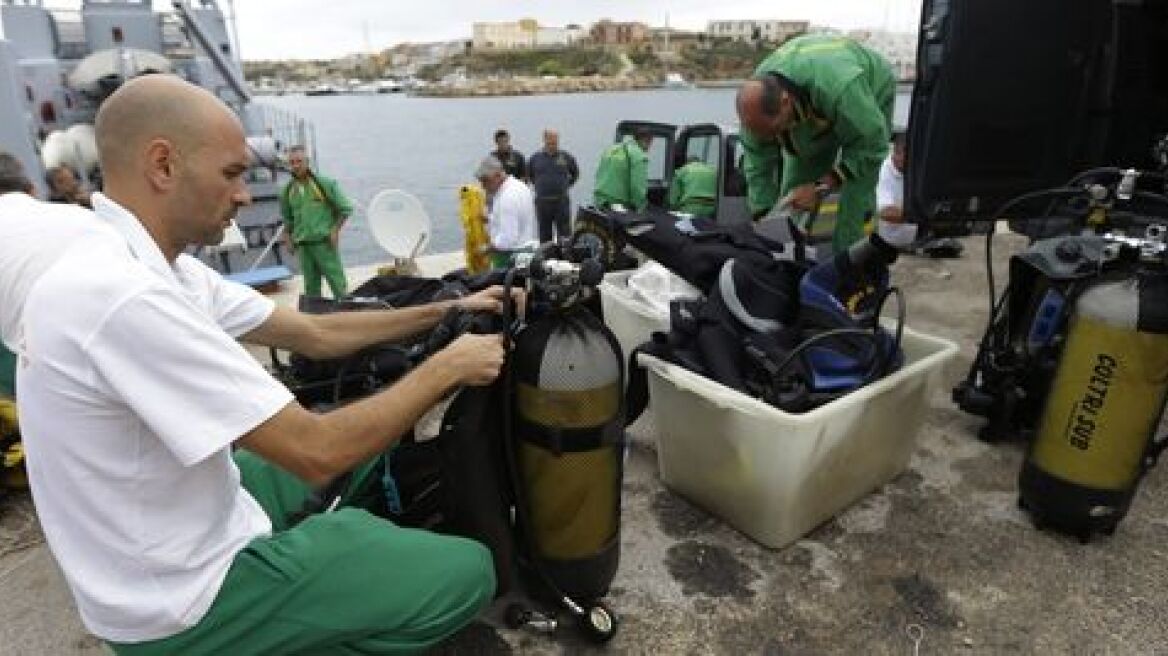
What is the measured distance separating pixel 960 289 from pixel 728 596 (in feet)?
12.0

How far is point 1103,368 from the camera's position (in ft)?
6.74

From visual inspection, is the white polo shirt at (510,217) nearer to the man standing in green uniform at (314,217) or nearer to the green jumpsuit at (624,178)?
the green jumpsuit at (624,178)

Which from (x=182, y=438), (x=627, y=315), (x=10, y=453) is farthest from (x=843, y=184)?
(x=10, y=453)

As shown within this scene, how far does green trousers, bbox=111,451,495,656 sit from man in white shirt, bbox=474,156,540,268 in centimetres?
430

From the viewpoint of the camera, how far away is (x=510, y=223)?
19.3 feet

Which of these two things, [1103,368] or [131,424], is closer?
[131,424]

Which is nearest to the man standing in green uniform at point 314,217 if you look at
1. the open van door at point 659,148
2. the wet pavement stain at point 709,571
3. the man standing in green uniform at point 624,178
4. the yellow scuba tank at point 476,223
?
the yellow scuba tank at point 476,223

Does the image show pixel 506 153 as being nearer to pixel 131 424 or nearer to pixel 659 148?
pixel 659 148

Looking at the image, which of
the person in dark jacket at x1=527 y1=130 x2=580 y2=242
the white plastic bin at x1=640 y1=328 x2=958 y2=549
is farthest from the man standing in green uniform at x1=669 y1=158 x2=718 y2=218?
the white plastic bin at x1=640 y1=328 x2=958 y2=549

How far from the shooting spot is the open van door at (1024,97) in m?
2.84

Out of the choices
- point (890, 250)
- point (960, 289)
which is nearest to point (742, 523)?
point (890, 250)

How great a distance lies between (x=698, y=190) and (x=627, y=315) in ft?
11.6

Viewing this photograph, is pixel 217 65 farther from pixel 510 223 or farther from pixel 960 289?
pixel 960 289

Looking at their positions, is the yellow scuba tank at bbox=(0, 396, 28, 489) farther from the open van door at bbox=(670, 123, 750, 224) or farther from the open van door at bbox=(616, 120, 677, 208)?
the open van door at bbox=(616, 120, 677, 208)
